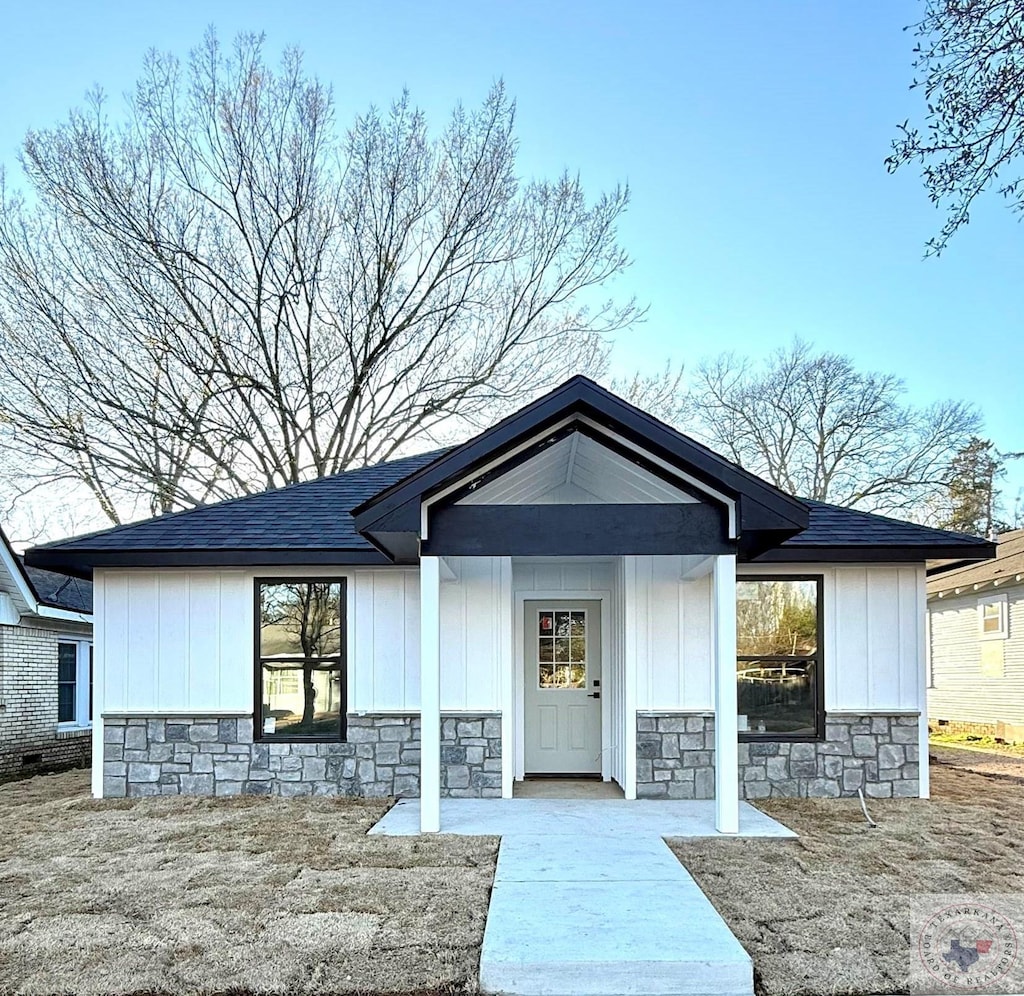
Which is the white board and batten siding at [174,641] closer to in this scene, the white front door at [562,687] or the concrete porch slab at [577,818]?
the concrete porch slab at [577,818]

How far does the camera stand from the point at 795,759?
30.1 ft

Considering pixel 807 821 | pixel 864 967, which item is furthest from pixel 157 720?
pixel 864 967

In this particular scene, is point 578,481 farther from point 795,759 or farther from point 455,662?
point 795,759

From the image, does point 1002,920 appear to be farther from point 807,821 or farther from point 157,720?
point 157,720

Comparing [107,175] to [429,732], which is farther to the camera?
[107,175]

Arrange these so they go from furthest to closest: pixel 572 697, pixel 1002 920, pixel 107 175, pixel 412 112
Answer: pixel 412 112 → pixel 107 175 → pixel 572 697 → pixel 1002 920

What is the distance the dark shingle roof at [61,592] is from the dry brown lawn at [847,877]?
10.7 meters

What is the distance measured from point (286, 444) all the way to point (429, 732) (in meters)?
13.6

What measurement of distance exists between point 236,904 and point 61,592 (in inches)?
455

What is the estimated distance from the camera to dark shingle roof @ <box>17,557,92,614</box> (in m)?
14.2

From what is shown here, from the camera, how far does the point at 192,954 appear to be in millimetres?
4828

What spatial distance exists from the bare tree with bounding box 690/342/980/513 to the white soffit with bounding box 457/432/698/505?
16371 mm

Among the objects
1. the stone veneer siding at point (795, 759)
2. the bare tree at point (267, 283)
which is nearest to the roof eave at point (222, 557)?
the stone veneer siding at point (795, 759)

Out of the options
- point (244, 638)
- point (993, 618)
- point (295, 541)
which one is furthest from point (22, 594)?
point (993, 618)
